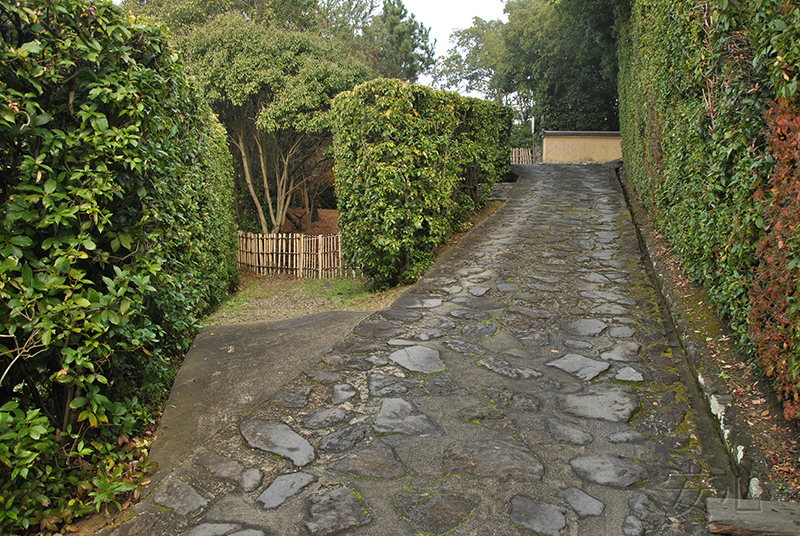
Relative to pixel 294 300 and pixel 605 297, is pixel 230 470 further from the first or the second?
pixel 294 300

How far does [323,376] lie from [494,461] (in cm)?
152

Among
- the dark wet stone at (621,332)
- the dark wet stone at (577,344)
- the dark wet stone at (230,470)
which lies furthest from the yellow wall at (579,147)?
the dark wet stone at (230,470)

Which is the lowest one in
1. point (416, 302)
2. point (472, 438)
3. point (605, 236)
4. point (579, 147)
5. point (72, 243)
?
point (472, 438)

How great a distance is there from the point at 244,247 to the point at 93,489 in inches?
444

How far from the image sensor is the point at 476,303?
17.7 feet

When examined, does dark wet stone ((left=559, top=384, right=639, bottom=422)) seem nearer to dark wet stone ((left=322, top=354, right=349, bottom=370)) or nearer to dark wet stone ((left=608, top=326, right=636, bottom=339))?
dark wet stone ((left=608, top=326, right=636, bottom=339))

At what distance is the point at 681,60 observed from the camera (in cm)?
495

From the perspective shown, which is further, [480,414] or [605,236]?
[605,236]

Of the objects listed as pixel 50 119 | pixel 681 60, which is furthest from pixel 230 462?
pixel 681 60

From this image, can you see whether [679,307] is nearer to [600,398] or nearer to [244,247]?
[600,398]

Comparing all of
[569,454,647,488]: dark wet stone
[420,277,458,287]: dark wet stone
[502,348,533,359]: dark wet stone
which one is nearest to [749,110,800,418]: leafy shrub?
[569,454,647,488]: dark wet stone

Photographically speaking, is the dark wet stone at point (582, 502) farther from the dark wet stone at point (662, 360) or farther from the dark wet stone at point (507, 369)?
the dark wet stone at point (662, 360)

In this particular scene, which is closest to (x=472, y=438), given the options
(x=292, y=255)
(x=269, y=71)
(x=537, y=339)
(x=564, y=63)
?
(x=537, y=339)

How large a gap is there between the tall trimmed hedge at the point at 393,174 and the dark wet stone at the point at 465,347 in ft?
7.02
